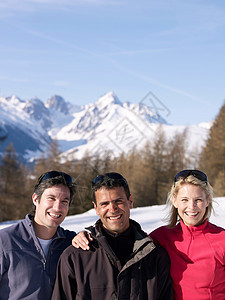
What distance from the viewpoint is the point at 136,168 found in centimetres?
3406

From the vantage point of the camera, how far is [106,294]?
103 inches

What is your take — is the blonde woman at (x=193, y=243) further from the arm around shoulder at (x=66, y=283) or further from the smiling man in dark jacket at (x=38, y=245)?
the smiling man in dark jacket at (x=38, y=245)

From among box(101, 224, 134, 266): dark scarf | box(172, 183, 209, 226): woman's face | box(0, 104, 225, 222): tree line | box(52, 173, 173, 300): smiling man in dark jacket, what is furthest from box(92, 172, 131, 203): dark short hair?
box(0, 104, 225, 222): tree line

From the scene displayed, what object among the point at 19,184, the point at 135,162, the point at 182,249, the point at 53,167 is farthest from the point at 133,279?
the point at 135,162

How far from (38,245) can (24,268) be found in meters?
0.22

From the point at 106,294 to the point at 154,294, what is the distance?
0.37 m

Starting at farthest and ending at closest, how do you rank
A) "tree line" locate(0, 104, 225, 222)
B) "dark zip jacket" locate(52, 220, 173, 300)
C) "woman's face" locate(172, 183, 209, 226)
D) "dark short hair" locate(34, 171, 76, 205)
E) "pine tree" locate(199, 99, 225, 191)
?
"pine tree" locate(199, 99, 225, 191) < "tree line" locate(0, 104, 225, 222) < "dark short hair" locate(34, 171, 76, 205) < "woman's face" locate(172, 183, 209, 226) < "dark zip jacket" locate(52, 220, 173, 300)

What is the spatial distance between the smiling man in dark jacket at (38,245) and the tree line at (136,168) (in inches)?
795

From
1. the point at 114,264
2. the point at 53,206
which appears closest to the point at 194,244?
the point at 114,264

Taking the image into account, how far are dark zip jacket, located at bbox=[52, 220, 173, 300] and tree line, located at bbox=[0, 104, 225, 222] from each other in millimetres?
20702

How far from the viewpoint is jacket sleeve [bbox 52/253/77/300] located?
2.65m

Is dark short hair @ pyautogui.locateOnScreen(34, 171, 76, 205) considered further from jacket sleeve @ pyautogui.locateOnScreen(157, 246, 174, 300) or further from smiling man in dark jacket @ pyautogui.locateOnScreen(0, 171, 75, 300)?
jacket sleeve @ pyautogui.locateOnScreen(157, 246, 174, 300)

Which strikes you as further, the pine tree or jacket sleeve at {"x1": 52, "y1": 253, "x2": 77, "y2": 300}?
the pine tree

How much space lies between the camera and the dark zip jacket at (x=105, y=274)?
103 inches
